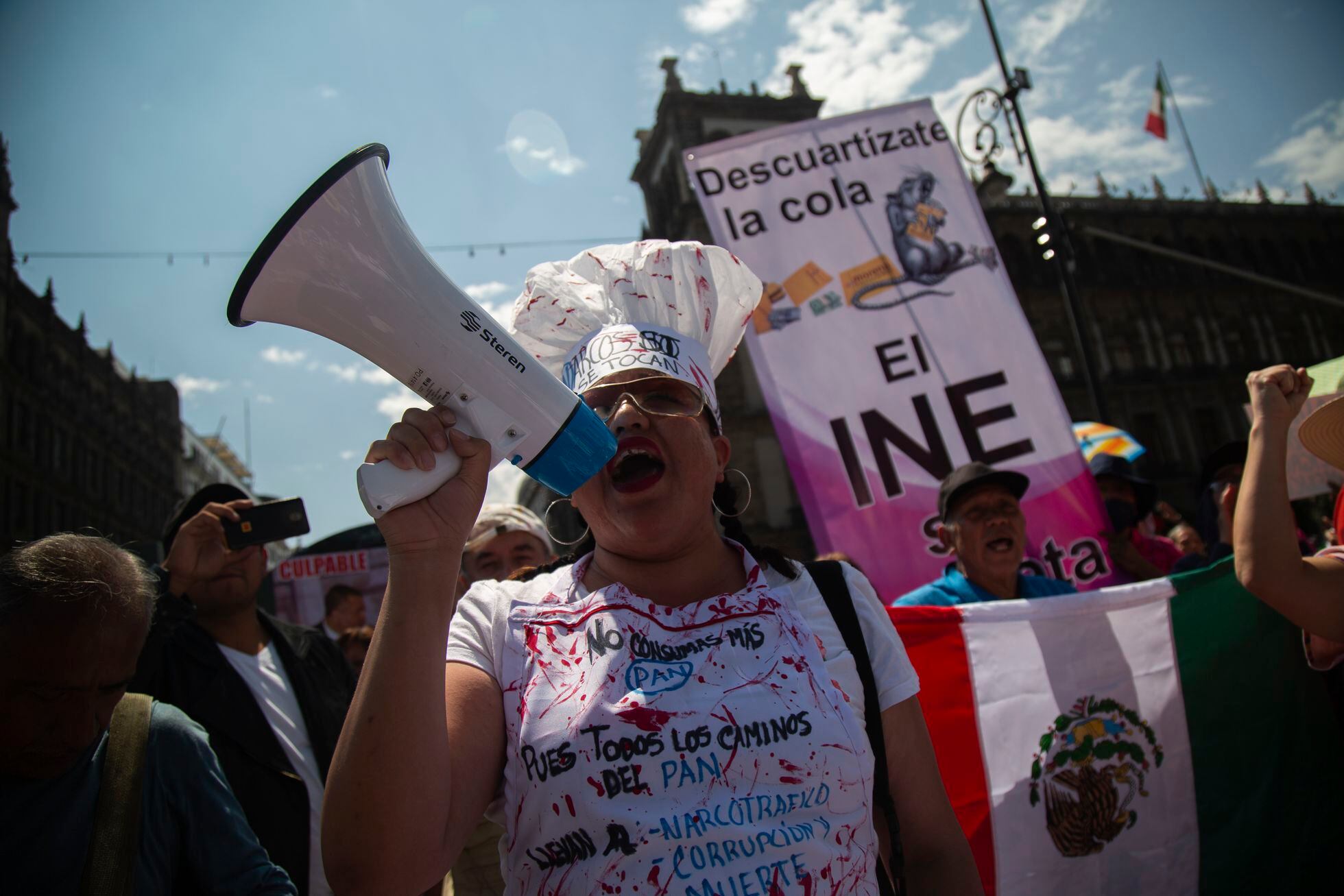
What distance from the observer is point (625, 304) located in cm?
164

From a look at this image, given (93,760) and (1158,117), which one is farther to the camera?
(1158,117)

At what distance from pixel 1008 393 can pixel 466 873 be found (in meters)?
3.02

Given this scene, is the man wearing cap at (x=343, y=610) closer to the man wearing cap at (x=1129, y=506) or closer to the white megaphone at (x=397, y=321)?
the man wearing cap at (x=1129, y=506)

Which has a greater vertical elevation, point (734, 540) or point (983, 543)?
point (734, 540)

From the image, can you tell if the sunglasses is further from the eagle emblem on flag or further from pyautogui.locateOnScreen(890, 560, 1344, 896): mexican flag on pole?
the eagle emblem on flag

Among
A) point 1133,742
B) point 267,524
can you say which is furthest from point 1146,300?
point 267,524

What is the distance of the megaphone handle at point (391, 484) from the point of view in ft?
3.33

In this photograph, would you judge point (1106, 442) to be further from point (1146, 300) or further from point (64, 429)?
point (64, 429)

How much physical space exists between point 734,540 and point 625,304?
21.3 inches

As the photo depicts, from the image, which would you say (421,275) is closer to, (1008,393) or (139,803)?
(139,803)

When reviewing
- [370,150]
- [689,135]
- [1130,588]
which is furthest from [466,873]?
[689,135]

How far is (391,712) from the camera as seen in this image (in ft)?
3.13

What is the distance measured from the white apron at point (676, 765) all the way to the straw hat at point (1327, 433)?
7.00 feet

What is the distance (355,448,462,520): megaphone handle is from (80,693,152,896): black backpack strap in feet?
2.94
